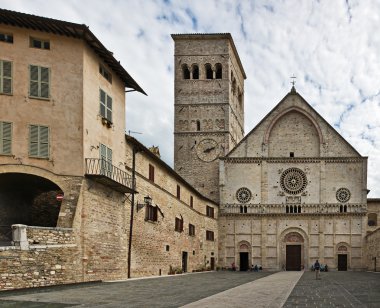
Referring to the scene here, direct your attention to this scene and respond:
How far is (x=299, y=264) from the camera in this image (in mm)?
56906

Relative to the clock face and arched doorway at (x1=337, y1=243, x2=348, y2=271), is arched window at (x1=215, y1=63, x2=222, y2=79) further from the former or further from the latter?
arched doorway at (x1=337, y1=243, x2=348, y2=271)

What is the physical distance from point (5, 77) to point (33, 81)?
1193 millimetres

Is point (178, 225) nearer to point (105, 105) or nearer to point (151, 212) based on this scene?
point (151, 212)

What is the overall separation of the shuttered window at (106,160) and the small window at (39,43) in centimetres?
550

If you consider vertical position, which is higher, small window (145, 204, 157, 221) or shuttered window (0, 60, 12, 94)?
shuttered window (0, 60, 12, 94)

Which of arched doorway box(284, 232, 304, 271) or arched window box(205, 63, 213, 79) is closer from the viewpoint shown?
arched doorway box(284, 232, 304, 271)

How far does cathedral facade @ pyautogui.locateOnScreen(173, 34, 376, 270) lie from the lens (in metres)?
56.2

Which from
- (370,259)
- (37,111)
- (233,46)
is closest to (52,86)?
(37,111)

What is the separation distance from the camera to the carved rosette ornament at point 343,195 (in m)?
56.8

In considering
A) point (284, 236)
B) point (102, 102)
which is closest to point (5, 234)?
point (102, 102)

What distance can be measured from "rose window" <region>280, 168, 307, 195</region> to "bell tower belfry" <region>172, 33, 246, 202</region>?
7573 mm

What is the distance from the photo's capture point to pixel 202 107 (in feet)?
205

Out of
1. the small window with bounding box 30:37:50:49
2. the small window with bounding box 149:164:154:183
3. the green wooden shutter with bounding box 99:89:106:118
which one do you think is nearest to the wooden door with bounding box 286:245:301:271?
the small window with bounding box 149:164:154:183

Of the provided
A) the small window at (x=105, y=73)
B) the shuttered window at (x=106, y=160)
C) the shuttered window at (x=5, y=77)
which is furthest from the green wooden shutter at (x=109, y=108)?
the shuttered window at (x=5, y=77)
